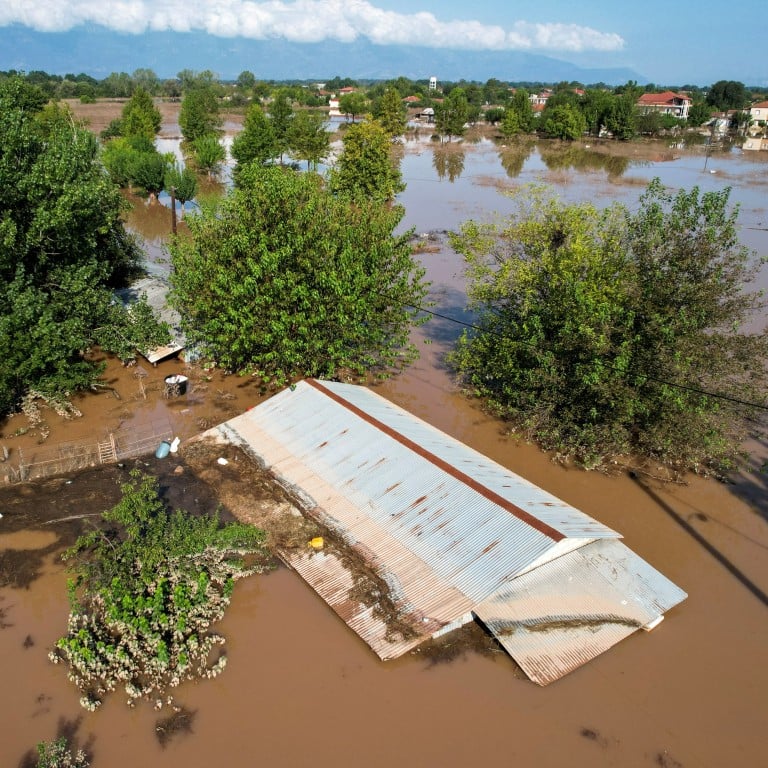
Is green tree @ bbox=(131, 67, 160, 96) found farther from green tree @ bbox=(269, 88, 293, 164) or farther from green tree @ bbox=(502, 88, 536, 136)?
green tree @ bbox=(269, 88, 293, 164)

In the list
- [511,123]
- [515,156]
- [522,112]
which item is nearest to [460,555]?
[515,156]

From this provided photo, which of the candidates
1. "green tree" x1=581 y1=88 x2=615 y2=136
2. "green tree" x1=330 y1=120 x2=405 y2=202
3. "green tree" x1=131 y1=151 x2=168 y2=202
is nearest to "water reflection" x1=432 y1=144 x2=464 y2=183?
"green tree" x1=330 y1=120 x2=405 y2=202

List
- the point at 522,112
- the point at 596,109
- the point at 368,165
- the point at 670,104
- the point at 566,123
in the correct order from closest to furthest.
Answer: the point at 368,165, the point at 566,123, the point at 596,109, the point at 522,112, the point at 670,104

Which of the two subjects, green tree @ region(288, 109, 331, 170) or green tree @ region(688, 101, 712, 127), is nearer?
green tree @ region(288, 109, 331, 170)

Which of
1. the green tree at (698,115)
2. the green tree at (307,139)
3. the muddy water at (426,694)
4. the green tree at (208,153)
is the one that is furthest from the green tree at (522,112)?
the muddy water at (426,694)

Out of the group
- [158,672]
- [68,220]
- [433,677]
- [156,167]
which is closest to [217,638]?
[158,672]

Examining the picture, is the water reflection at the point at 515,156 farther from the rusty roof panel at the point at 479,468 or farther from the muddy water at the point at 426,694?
the muddy water at the point at 426,694

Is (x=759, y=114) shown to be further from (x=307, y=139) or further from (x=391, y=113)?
(x=307, y=139)
